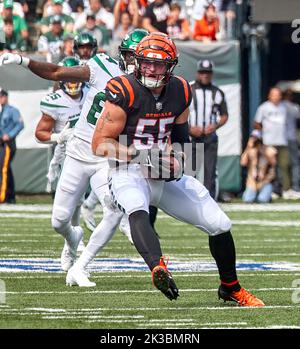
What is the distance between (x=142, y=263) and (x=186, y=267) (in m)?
0.47

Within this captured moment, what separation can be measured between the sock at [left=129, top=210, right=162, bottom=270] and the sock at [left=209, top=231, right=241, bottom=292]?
47 centimetres

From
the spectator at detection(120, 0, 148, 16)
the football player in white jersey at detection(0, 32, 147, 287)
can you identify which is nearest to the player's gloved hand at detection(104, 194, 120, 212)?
the football player in white jersey at detection(0, 32, 147, 287)

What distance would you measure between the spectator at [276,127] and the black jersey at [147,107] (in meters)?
10.6

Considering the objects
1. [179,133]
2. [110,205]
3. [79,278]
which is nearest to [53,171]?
[79,278]

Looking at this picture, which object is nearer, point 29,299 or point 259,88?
point 29,299

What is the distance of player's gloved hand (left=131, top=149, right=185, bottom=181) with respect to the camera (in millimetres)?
7141

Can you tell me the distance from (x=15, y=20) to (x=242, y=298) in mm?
11702

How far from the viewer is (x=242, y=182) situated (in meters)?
18.3

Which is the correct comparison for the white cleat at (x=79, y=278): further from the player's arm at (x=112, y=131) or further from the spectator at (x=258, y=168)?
the spectator at (x=258, y=168)

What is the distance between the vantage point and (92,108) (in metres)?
8.65

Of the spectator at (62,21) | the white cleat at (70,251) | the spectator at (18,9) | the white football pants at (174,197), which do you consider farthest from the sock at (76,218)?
the spectator at (18,9)
